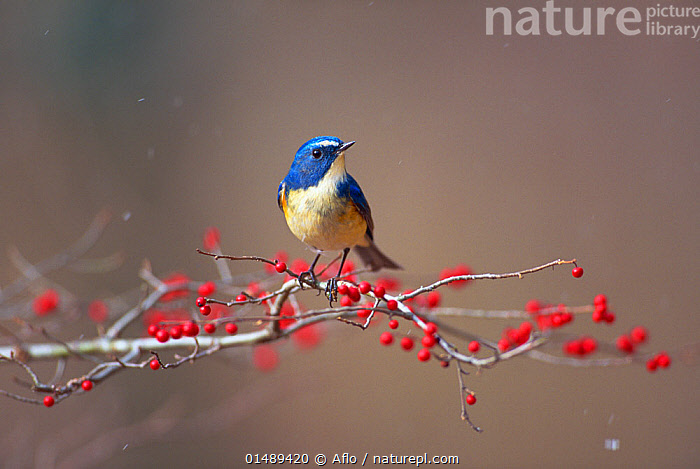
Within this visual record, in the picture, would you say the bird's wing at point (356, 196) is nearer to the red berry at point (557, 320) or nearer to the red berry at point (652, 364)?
the red berry at point (557, 320)

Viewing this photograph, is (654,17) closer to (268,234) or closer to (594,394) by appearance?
(594,394)

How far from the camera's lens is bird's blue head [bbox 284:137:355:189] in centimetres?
90

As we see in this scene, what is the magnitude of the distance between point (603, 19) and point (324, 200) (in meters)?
2.35

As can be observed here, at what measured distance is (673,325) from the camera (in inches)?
104

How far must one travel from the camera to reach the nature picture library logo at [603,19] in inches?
108

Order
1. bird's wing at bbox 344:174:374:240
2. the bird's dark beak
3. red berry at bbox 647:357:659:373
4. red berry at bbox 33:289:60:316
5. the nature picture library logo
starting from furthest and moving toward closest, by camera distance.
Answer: the nature picture library logo, red berry at bbox 33:289:60:316, red berry at bbox 647:357:659:373, bird's wing at bbox 344:174:374:240, the bird's dark beak

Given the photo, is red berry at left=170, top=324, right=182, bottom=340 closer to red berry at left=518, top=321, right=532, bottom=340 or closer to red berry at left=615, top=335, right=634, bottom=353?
red berry at left=518, top=321, right=532, bottom=340

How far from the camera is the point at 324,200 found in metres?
1.00

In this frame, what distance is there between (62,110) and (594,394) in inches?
111

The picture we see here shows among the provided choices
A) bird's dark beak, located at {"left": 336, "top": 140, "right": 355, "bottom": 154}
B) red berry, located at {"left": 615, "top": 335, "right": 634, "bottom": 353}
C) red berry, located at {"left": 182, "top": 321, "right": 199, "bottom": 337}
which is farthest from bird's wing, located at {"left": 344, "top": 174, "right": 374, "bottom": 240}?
red berry, located at {"left": 615, "top": 335, "right": 634, "bottom": 353}

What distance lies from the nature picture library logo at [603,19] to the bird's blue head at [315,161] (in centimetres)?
216

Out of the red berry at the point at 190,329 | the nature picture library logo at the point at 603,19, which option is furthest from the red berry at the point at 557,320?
the nature picture library logo at the point at 603,19

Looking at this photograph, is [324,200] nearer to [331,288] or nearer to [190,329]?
[331,288]

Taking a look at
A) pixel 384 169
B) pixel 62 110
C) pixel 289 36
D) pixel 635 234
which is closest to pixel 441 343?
pixel 384 169
